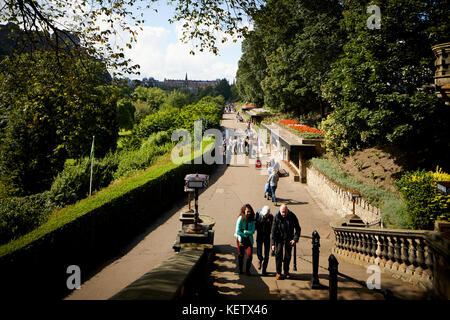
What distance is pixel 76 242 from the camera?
7.91 meters

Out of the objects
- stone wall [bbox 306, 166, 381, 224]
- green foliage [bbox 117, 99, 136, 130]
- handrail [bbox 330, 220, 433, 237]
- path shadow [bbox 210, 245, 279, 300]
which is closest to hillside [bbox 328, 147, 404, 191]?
stone wall [bbox 306, 166, 381, 224]

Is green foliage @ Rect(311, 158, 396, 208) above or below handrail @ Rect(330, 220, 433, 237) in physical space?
above

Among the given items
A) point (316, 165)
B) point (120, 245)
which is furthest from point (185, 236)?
point (316, 165)

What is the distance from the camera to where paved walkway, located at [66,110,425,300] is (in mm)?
5484

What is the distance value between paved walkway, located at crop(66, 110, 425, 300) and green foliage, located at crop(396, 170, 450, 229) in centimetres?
204

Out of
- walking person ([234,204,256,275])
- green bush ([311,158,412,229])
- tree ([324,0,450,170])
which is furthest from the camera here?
tree ([324,0,450,170])

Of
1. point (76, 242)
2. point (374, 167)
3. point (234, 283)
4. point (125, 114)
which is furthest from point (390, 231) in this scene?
point (125, 114)

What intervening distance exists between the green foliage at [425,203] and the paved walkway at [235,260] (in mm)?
2039

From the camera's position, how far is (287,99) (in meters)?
30.1

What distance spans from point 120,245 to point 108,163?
39.6 ft

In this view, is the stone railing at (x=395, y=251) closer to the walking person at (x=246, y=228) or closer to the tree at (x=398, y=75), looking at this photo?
the walking person at (x=246, y=228)

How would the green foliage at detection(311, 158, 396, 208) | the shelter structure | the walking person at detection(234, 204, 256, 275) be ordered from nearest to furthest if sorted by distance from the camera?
the walking person at detection(234, 204, 256, 275)
the green foliage at detection(311, 158, 396, 208)
the shelter structure

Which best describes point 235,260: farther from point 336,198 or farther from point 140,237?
point 336,198

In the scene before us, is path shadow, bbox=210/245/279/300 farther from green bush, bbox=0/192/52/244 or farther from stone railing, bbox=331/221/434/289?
green bush, bbox=0/192/52/244
